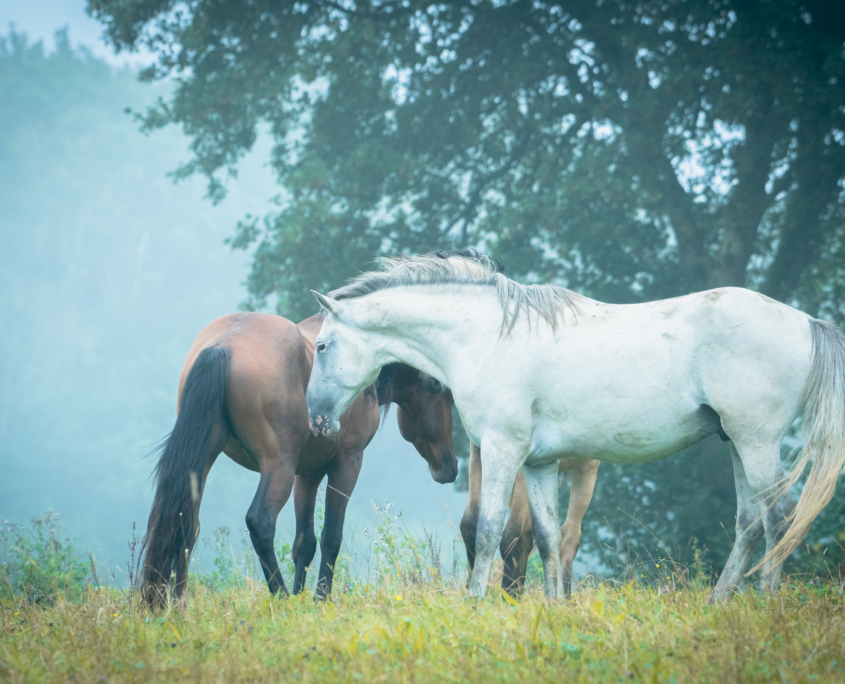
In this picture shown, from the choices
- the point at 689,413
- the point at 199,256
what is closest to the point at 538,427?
the point at 689,413

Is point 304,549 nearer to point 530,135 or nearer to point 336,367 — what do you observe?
point 336,367

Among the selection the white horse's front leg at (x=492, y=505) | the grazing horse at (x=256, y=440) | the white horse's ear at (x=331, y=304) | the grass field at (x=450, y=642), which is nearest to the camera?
the grass field at (x=450, y=642)

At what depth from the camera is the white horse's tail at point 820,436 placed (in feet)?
11.1

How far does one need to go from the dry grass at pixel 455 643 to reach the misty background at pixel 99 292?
43670 millimetres

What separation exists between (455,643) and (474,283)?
2248 mm

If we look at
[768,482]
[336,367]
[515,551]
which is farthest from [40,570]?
[768,482]

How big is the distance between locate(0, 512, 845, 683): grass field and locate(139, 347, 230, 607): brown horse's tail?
20cm

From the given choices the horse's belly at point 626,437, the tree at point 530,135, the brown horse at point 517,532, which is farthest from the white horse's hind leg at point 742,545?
the tree at point 530,135

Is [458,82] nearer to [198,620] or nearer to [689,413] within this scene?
[689,413]

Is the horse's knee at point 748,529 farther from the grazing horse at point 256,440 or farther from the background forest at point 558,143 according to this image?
the background forest at point 558,143

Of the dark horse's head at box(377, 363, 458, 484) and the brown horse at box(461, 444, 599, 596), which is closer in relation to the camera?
the brown horse at box(461, 444, 599, 596)

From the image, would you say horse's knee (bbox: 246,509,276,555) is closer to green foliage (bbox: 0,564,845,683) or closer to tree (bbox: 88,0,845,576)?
green foliage (bbox: 0,564,845,683)

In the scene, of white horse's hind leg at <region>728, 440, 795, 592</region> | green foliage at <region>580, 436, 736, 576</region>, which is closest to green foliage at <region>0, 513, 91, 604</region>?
white horse's hind leg at <region>728, 440, 795, 592</region>

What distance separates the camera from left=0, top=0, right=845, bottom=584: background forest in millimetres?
10109
